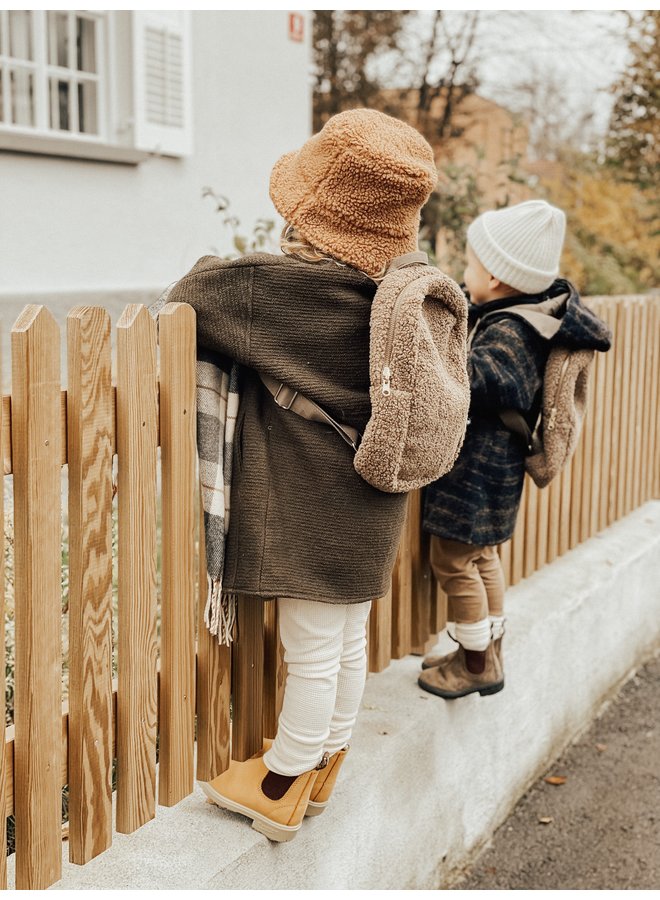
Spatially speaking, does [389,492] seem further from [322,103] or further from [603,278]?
[322,103]

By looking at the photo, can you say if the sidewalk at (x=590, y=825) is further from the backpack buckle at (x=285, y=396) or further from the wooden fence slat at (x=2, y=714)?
the backpack buckle at (x=285, y=396)

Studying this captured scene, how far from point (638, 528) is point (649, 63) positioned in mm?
4284

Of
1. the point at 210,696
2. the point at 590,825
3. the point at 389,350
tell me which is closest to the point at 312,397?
the point at 389,350

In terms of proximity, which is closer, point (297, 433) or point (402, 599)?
point (297, 433)

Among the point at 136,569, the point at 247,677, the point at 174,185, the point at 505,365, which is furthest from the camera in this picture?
the point at 174,185

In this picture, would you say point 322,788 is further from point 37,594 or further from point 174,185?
point 174,185

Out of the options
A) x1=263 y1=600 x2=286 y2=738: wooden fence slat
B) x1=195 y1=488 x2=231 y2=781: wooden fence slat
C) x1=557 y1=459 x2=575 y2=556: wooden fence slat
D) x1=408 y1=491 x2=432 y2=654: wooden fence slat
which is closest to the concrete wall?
x1=557 y1=459 x2=575 y2=556: wooden fence slat

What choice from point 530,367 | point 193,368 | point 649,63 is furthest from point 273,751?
point 649,63

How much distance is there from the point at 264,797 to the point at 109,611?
0.60 meters

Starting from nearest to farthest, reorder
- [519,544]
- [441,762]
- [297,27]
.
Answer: [441,762], [519,544], [297,27]

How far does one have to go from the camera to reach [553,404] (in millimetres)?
2984

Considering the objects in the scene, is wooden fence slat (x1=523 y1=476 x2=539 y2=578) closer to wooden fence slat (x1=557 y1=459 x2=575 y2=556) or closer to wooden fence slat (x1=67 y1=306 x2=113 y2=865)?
wooden fence slat (x1=557 y1=459 x2=575 y2=556)

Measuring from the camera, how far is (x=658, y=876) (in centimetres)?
320

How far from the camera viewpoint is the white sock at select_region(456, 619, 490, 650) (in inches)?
121
